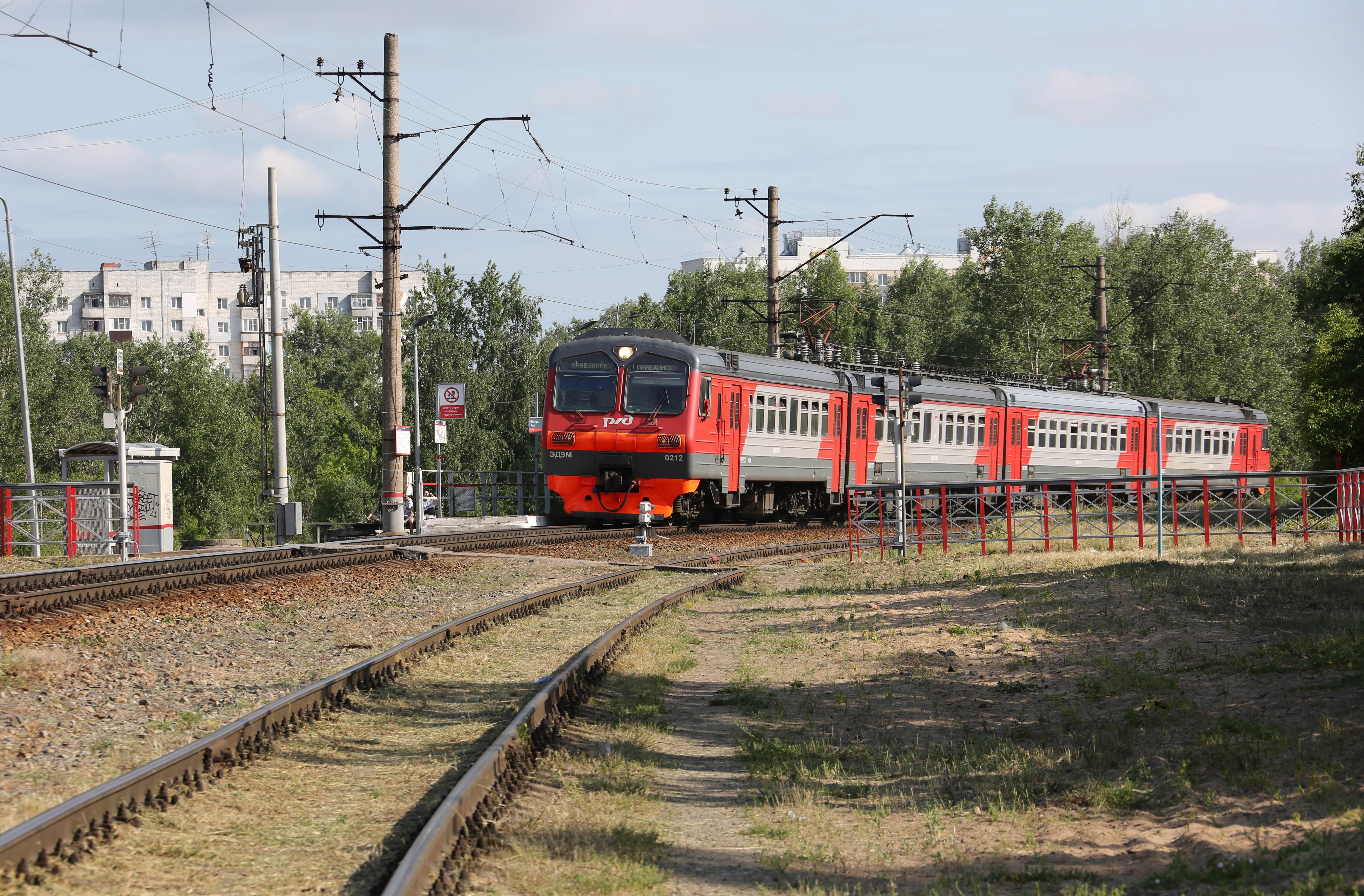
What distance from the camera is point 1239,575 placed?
1439 cm

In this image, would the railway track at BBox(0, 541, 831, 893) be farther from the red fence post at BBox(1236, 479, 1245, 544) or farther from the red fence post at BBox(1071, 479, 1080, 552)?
the red fence post at BBox(1236, 479, 1245, 544)

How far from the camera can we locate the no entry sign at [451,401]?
3500 centimetres

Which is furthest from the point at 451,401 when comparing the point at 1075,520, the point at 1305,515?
the point at 1305,515

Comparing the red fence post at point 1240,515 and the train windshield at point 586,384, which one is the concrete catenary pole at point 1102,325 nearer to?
the red fence post at point 1240,515

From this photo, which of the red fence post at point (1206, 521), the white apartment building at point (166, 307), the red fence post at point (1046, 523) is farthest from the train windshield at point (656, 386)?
the white apartment building at point (166, 307)

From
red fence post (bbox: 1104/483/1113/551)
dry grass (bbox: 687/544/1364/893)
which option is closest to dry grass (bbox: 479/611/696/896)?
dry grass (bbox: 687/544/1364/893)

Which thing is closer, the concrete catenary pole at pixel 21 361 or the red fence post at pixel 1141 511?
the red fence post at pixel 1141 511

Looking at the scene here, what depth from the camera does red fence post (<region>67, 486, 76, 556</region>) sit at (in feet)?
76.3

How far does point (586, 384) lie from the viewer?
2555cm

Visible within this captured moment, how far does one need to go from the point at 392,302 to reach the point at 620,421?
6.06 metres

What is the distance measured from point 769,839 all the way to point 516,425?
54510 millimetres

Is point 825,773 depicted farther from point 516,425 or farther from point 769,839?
point 516,425

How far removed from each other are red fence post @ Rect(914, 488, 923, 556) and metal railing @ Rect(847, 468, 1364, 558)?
7cm

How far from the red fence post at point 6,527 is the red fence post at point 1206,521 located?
20536 millimetres
